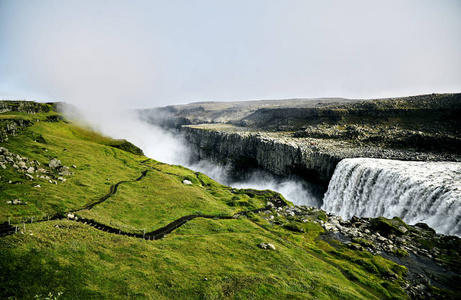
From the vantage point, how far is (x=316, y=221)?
58.5 meters

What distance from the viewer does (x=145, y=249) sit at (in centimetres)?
2872

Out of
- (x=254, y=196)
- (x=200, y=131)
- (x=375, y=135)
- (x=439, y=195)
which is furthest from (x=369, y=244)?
(x=200, y=131)

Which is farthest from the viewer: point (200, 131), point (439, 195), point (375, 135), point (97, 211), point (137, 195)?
point (200, 131)

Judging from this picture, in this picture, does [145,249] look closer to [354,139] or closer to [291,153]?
[291,153]

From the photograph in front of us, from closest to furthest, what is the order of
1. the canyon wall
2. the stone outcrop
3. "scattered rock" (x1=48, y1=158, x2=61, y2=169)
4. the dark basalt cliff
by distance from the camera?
"scattered rock" (x1=48, y1=158, x2=61, y2=169) < the dark basalt cliff < the stone outcrop < the canyon wall

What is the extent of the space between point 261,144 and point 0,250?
114m

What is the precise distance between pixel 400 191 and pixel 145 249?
2414 inches

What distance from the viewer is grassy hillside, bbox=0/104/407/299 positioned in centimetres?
1995

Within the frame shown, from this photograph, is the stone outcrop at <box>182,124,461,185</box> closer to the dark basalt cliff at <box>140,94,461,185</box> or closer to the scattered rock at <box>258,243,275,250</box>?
the dark basalt cliff at <box>140,94,461,185</box>

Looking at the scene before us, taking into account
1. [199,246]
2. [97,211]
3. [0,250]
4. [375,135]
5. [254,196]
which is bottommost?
[254,196]

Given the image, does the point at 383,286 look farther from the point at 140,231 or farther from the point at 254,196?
the point at 254,196

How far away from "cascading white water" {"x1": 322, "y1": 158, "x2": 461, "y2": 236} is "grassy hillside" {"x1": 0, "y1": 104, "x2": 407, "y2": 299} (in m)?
14.9

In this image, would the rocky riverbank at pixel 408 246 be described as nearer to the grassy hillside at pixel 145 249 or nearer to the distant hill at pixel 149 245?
the distant hill at pixel 149 245

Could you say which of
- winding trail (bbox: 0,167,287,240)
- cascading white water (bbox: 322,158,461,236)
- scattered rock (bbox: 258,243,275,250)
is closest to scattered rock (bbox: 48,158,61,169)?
winding trail (bbox: 0,167,287,240)
